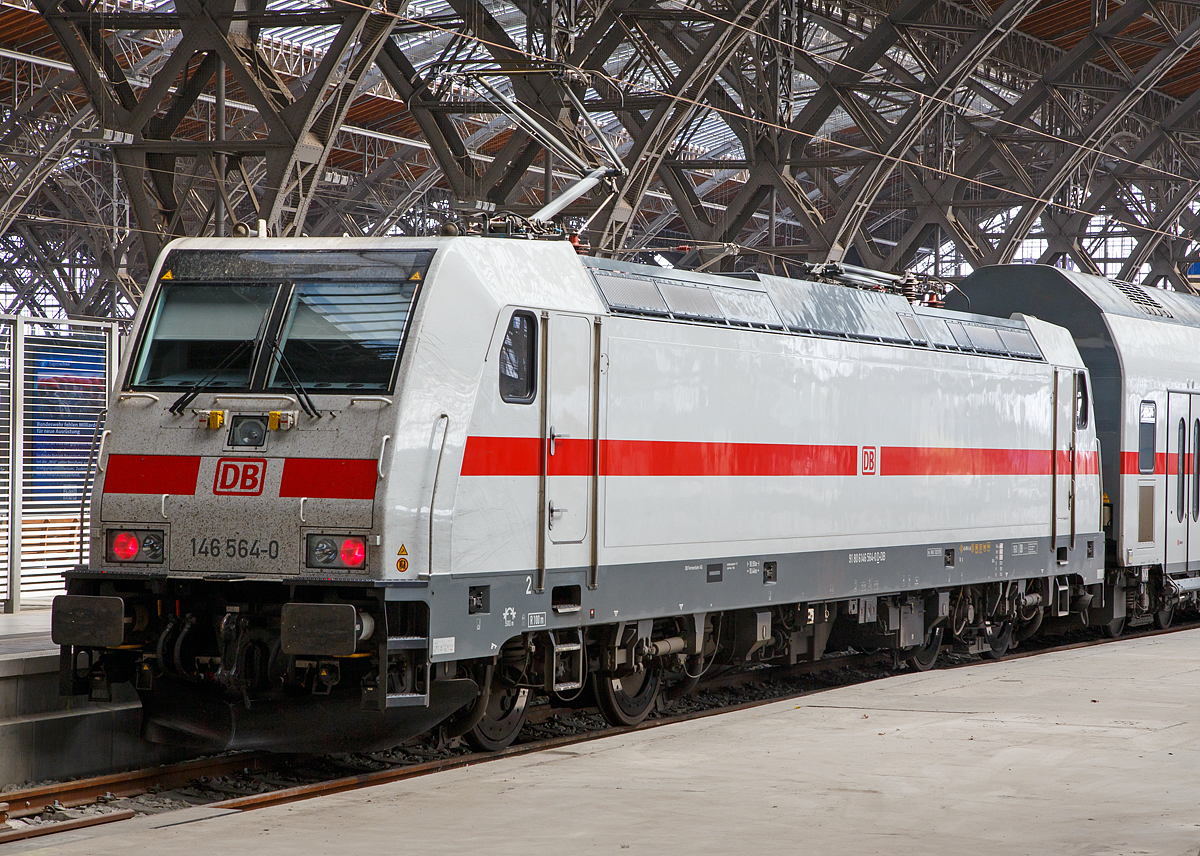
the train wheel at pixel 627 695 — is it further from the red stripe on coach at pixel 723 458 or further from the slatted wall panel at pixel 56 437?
the slatted wall panel at pixel 56 437

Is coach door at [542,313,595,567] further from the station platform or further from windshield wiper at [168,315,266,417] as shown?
the station platform

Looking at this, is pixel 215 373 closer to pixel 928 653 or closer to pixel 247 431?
pixel 247 431

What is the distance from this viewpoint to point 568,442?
9.94 meters

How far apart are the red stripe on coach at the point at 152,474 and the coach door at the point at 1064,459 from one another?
10498 millimetres

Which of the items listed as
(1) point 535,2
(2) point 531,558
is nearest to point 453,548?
(2) point 531,558

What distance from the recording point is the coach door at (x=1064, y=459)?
53.9ft

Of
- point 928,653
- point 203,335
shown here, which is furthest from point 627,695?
point 928,653

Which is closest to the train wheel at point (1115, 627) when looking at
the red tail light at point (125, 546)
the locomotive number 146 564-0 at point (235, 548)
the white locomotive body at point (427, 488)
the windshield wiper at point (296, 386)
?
the white locomotive body at point (427, 488)

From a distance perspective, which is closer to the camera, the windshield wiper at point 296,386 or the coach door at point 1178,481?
the windshield wiper at point 296,386

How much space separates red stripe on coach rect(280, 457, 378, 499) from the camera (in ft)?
28.6

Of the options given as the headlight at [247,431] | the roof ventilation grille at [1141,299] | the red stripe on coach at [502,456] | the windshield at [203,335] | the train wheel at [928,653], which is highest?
the roof ventilation grille at [1141,299]

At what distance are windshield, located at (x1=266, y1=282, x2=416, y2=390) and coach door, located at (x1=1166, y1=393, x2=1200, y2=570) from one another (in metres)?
12.8

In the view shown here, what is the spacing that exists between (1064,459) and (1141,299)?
3.96 m

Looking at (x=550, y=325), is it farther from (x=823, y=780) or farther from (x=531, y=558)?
(x=823, y=780)
